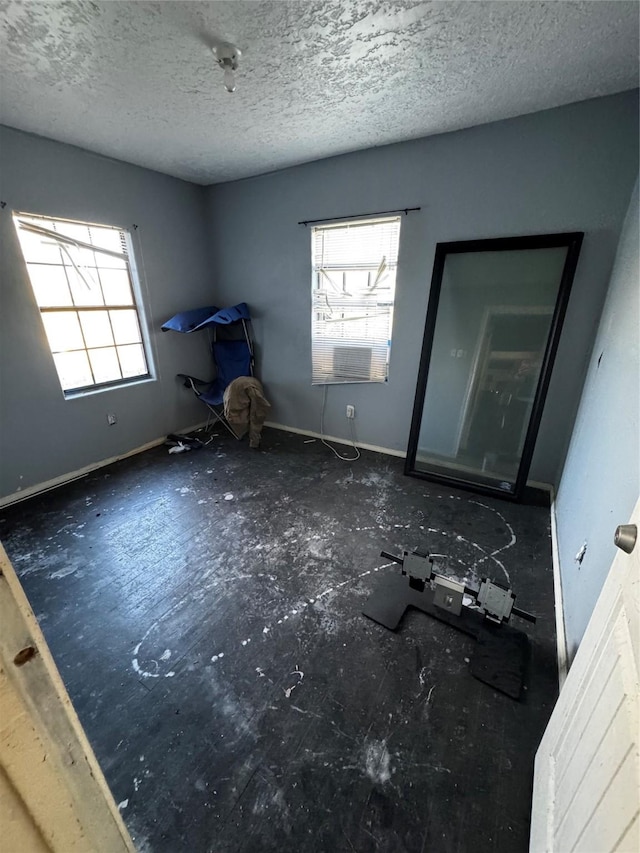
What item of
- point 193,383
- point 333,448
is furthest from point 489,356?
point 193,383

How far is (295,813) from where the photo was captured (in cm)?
101

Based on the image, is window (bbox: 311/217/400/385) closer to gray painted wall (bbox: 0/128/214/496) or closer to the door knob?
gray painted wall (bbox: 0/128/214/496)

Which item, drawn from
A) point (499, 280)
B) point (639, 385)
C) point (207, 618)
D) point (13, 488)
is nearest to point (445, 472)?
point (499, 280)

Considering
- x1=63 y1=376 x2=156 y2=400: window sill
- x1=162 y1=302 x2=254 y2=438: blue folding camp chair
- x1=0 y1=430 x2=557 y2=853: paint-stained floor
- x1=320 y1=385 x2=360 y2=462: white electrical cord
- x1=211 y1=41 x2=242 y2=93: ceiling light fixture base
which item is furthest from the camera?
x1=162 y1=302 x2=254 y2=438: blue folding camp chair

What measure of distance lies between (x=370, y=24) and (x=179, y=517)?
109 inches

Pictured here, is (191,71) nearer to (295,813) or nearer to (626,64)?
(626,64)

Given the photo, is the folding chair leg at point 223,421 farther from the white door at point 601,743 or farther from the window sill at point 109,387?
the white door at point 601,743

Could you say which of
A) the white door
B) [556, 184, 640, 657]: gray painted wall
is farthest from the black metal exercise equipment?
the white door

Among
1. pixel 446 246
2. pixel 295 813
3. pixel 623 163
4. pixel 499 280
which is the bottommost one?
pixel 295 813

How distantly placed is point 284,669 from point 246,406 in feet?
7.84

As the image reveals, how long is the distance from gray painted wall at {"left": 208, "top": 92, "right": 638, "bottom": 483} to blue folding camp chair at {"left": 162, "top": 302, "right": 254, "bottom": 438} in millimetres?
164

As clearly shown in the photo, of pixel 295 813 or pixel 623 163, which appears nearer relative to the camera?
pixel 295 813

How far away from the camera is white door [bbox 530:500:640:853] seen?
0.52m

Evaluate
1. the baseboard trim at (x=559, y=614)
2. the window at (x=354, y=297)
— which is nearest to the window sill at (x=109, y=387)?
the window at (x=354, y=297)
